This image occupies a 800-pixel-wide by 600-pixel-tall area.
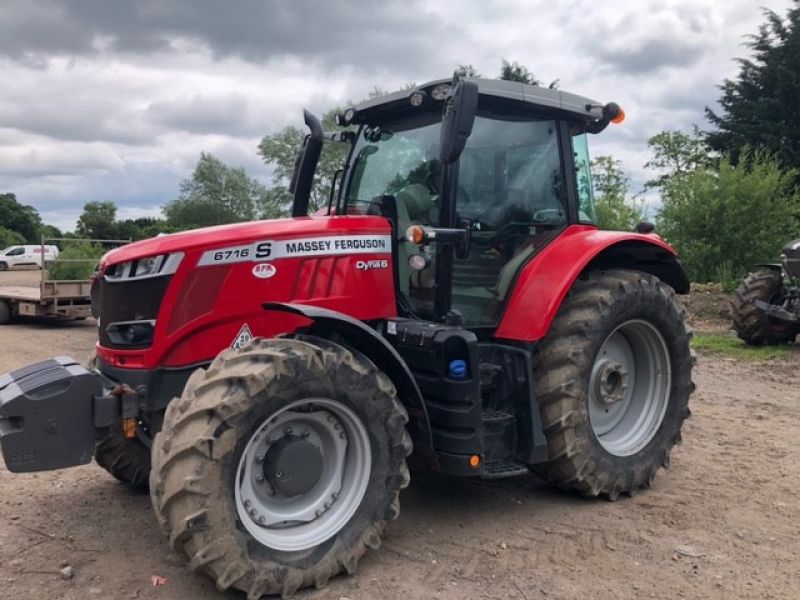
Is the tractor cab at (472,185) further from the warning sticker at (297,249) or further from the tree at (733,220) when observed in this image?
the tree at (733,220)

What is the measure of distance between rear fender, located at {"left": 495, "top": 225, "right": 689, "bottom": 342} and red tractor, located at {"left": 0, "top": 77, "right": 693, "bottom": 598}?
0.01 metres

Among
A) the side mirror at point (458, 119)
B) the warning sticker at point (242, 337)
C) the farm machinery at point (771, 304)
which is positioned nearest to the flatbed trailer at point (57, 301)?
the warning sticker at point (242, 337)

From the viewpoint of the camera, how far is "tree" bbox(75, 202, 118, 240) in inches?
2207

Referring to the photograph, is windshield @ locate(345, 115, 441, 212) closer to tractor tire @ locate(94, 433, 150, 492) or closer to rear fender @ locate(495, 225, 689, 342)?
rear fender @ locate(495, 225, 689, 342)

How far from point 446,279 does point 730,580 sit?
2.03 m

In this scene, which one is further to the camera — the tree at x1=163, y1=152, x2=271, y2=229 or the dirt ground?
the tree at x1=163, y1=152, x2=271, y2=229

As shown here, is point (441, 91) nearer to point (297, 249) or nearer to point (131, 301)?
point (297, 249)

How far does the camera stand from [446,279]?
402 cm

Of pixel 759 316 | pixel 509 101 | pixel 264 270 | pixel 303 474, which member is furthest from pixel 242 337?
pixel 759 316

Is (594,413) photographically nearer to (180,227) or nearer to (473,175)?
(473,175)

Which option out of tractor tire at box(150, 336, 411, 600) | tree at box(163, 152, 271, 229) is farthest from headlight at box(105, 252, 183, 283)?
→ tree at box(163, 152, 271, 229)

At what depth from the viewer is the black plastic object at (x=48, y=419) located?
10.1ft

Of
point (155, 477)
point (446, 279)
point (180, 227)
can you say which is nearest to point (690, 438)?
point (446, 279)

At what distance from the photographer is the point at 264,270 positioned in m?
3.72
